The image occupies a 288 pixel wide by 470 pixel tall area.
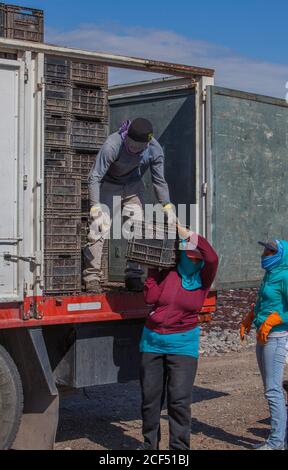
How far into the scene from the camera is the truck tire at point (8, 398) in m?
6.07

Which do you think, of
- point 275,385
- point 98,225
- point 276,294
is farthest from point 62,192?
point 275,385

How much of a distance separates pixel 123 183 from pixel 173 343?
1.86 metres

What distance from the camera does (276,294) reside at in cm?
684

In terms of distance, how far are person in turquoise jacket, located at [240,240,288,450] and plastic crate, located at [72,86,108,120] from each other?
6.63 ft

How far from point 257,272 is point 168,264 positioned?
1824mm

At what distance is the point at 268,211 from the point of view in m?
7.90

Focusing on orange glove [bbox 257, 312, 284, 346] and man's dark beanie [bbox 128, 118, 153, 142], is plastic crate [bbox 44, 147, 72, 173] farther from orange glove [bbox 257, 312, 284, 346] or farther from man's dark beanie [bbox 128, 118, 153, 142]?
orange glove [bbox 257, 312, 284, 346]

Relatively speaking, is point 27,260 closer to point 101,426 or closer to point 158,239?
point 158,239

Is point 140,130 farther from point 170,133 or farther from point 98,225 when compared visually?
point 170,133

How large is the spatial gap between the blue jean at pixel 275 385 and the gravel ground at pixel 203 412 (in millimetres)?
527

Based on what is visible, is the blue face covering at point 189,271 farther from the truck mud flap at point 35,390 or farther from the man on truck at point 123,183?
the truck mud flap at point 35,390

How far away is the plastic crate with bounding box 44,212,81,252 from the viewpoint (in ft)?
21.4

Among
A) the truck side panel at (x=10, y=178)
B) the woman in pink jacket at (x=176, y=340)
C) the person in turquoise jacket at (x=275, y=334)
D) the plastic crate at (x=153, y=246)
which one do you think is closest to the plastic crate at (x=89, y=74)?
the truck side panel at (x=10, y=178)

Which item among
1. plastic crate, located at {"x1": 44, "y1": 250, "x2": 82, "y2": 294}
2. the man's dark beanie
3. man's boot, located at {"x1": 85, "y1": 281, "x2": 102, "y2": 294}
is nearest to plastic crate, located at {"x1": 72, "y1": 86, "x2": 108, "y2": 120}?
the man's dark beanie
